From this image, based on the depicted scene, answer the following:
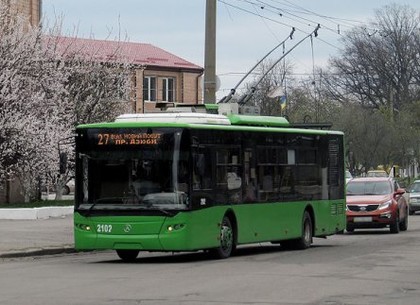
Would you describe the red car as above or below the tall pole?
below

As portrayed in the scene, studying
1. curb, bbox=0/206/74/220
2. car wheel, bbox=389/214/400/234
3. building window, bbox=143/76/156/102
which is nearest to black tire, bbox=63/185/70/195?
building window, bbox=143/76/156/102

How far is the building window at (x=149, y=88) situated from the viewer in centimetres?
6862

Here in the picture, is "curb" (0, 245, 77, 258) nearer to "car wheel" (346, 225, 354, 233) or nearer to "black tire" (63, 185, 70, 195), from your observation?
"car wheel" (346, 225, 354, 233)

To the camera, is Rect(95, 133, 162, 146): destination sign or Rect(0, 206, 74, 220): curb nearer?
Rect(95, 133, 162, 146): destination sign

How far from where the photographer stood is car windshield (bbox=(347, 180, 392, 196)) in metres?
31.8

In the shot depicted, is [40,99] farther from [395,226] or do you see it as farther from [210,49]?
[395,226]

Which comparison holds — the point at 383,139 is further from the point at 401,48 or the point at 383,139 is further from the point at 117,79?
the point at 117,79

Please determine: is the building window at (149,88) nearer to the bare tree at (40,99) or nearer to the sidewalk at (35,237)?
the bare tree at (40,99)

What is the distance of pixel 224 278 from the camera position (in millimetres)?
16141

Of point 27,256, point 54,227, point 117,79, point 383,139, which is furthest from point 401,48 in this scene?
point 27,256

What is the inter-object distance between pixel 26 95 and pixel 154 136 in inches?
787

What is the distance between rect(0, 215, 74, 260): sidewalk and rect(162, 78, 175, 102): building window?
120ft

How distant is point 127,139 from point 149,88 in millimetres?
49310

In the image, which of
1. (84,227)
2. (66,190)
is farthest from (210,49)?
(66,190)
